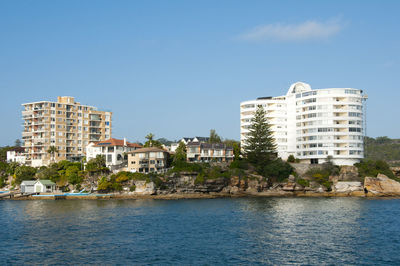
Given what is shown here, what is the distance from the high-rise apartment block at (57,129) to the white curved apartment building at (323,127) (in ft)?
235

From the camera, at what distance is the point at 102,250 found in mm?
46250

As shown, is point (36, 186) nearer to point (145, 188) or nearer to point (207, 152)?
point (145, 188)

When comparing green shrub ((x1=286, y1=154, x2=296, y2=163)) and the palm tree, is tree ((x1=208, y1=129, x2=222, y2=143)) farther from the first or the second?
the palm tree

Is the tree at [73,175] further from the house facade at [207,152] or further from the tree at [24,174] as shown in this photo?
the house facade at [207,152]

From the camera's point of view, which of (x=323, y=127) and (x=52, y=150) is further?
(x=52, y=150)

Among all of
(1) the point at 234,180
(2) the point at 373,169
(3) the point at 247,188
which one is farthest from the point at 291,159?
(1) the point at 234,180

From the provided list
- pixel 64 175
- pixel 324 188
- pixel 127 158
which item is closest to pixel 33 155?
pixel 64 175

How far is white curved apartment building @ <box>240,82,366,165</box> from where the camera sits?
123 metres

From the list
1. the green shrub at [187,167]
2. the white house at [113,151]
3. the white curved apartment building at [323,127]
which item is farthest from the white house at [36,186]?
the white curved apartment building at [323,127]

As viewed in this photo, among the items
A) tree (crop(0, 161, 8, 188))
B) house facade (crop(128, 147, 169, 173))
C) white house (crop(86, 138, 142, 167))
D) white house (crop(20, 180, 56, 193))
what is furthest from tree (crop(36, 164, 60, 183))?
house facade (crop(128, 147, 169, 173))

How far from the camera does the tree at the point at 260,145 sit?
121 meters

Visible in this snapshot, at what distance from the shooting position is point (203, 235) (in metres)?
54.8

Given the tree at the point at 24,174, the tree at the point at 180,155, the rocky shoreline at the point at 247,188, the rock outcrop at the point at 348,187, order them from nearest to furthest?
the rocky shoreline at the point at 247,188, the rock outcrop at the point at 348,187, the tree at the point at 180,155, the tree at the point at 24,174

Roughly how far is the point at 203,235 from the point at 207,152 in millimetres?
75983
